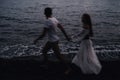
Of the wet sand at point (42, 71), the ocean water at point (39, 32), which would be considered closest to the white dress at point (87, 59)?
the wet sand at point (42, 71)

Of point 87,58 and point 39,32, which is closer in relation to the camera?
point 87,58

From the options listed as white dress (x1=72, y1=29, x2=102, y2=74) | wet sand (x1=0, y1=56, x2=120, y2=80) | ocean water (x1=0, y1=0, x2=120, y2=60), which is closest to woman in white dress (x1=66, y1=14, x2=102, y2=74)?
white dress (x1=72, y1=29, x2=102, y2=74)

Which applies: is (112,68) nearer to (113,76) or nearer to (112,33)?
(113,76)

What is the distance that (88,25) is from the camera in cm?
895

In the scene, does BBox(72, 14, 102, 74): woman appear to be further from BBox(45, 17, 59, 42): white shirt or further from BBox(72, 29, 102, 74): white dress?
BBox(45, 17, 59, 42): white shirt

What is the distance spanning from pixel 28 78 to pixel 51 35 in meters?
1.57

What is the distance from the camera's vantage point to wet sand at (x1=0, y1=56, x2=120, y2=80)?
930 cm

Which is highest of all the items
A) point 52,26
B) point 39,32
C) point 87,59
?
point 52,26

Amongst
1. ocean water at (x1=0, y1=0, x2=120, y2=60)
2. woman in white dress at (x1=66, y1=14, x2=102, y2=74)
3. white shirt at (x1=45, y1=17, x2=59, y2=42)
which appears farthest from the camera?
ocean water at (x1=0, y1=0, x2=120, y2=60)

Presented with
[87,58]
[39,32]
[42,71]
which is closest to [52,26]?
[87,58]

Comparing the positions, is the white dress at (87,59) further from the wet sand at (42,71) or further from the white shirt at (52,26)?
the white shirt at (52,26)

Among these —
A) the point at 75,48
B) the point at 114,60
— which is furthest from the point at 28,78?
the point at 75,48

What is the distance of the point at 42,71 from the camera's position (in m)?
9.94

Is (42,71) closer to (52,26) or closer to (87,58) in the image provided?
(87,58)
